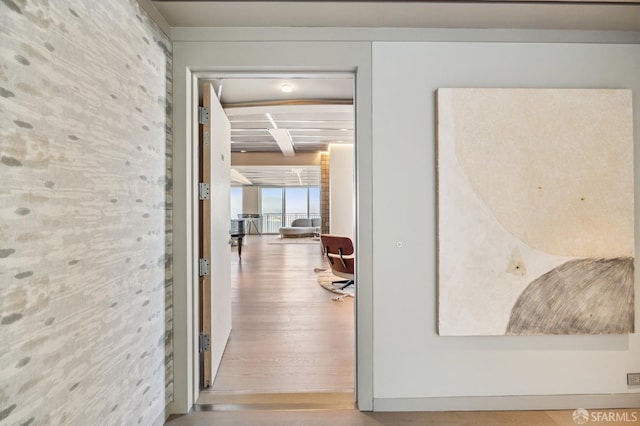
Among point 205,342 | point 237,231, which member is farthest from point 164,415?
point 237,231

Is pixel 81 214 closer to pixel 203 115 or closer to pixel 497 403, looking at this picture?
pixel 203 115

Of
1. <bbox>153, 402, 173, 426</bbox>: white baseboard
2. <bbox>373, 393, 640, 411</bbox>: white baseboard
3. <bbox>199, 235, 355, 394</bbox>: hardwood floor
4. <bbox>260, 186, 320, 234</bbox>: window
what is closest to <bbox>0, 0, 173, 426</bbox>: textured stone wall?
<bbox>153, 402, 173, 426</bbox>: white baseboard

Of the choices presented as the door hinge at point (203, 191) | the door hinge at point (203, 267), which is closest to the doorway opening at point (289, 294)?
the door hinge at point (203, 267)

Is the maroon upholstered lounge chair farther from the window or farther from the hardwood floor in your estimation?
the window

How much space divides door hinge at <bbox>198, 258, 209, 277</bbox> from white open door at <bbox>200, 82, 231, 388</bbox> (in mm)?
21

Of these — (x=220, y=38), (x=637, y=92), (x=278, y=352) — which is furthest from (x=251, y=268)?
(x=637, y=92)

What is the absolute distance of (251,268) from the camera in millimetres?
5516

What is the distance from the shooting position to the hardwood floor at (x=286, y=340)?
200 cm

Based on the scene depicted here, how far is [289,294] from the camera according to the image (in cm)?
391

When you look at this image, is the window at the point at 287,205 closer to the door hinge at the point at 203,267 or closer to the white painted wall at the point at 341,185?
the white painted wall at the point at 341,185

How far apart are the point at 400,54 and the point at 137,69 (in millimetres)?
1407

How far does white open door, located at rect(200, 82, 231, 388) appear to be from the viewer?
190 cm

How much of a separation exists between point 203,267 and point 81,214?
90cm

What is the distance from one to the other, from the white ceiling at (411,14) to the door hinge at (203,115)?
0.46 meters
